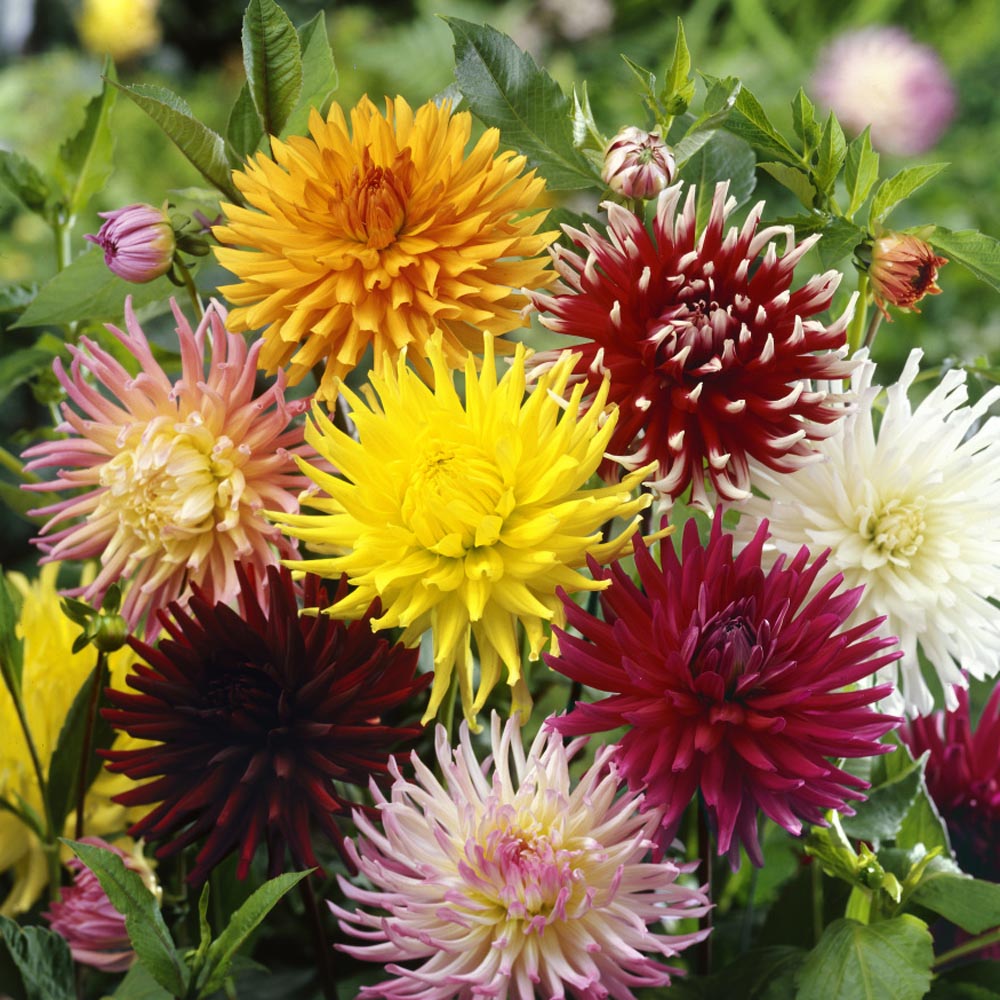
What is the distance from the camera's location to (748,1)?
1488 mm

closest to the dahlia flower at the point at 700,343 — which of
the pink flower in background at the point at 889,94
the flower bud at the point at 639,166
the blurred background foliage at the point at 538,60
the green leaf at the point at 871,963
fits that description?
the flower bud at the point at 639,166

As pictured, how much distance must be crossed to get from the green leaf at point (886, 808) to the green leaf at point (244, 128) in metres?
0.22

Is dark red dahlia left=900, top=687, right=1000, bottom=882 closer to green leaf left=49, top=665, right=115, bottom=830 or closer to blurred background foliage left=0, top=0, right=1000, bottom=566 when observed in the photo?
green leaf left=49, top=665, right=115, bottom=830

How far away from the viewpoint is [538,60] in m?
1.22

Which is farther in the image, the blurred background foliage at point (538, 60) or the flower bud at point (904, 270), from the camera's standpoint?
the blurred background foliage at point (538, 60)

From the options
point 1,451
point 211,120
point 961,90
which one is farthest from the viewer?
point 961,90

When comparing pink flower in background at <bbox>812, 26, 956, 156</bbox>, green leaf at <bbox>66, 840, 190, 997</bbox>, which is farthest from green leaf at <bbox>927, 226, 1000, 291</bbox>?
pink flower in background at <bbox>812, 26, 956, 156</bbox>

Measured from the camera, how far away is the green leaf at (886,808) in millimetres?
294

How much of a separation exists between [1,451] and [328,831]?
0.18 meters

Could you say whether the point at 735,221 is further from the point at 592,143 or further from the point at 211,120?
the point at 211,120

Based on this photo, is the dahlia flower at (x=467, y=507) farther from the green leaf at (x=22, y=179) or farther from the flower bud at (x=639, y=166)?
the green leaf at (x=22, y=179)

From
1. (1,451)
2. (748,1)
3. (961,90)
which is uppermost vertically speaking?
(748,1)

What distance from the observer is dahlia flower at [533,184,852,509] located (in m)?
0.24

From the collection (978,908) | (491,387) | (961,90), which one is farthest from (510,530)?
(961,90)
